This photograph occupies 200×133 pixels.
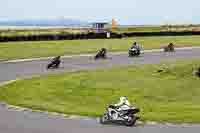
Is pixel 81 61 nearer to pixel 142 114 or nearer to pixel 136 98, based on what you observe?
pixel 136 98

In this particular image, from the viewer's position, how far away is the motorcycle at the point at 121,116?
48.5ft

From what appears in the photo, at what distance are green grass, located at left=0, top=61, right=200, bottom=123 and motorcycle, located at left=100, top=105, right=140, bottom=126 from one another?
1180mm

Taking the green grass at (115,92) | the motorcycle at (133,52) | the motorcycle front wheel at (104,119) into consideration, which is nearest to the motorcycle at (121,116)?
the motorcycle front wheel at (104,119)

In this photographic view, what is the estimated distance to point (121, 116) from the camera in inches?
585

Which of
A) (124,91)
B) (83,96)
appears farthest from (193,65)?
(83,96)

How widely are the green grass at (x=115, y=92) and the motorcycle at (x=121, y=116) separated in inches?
46.4

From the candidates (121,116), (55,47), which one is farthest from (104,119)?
(55,47)

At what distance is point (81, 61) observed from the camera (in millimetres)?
37719

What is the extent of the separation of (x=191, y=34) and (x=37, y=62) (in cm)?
4002

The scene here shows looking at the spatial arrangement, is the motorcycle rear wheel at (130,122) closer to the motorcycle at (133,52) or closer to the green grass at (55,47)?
the motorcycle at (133,52)

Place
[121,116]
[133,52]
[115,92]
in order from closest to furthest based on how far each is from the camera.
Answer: [121,116], [115,92], [133,52]

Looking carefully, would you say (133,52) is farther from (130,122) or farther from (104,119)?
(130,122)

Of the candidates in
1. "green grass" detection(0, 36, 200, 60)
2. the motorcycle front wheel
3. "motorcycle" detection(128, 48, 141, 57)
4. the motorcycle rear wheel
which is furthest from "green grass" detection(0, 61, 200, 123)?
"green grass" detection(0, 36, 200, 60)

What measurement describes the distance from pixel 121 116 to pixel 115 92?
6.96 meters
